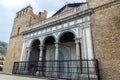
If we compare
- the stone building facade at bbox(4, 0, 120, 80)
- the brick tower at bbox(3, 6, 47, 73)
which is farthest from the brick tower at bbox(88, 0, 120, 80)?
the brick tower at bbox(3, 6, 47, 73)

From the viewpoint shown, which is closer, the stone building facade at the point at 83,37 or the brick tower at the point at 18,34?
the stone building facade at the point at 83,37

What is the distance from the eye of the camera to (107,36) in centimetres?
842

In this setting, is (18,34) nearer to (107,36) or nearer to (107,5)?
(107,5)

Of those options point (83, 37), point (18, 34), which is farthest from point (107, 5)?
point (18, 34)

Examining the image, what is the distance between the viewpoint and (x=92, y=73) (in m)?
7.95

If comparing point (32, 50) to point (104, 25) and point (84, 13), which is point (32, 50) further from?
point (104, 25)

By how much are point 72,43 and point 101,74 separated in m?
5.94

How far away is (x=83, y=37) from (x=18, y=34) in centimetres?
957

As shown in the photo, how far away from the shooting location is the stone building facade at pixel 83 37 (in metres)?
7.95

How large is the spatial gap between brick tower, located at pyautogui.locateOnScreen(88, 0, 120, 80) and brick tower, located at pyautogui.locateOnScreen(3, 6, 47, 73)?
9.02 m

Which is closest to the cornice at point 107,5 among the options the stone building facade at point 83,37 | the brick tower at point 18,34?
the stone building facade at point 83,37

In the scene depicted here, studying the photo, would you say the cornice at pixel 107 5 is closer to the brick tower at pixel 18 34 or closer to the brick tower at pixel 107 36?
the brick tower at pixel 107 36

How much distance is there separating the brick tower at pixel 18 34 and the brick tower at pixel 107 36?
29.6ft

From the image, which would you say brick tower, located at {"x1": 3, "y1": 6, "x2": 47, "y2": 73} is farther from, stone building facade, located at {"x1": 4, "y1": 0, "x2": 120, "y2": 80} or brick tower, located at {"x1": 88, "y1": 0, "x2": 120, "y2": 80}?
brick tower, located at {"x1": 88, "y1": 0, "x2": 120, "y2": 80}
